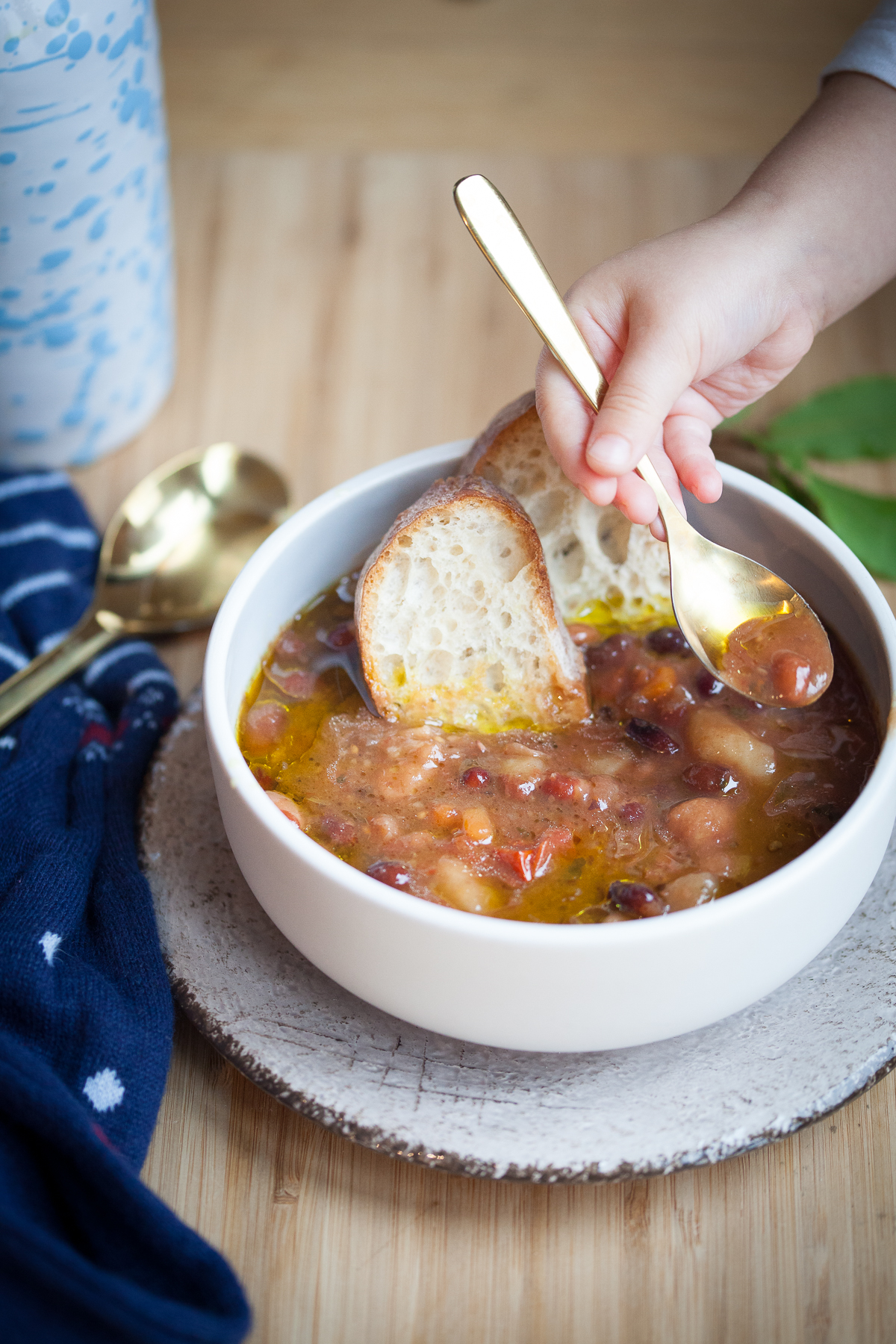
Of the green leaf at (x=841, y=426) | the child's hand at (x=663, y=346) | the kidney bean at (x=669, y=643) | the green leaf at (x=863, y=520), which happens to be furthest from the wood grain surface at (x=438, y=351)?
the child's hand at (x=663, y=346)

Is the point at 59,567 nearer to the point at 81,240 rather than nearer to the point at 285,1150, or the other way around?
the point at 81,240

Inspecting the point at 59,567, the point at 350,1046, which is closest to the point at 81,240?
the point at 59,567

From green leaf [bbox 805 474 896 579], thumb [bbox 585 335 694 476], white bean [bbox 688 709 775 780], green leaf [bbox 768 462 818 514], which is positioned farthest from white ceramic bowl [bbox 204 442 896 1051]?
green leaf [bbox 768 462 818 514]

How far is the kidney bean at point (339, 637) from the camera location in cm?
216

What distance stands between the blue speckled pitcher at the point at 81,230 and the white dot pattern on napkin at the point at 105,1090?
1.66m

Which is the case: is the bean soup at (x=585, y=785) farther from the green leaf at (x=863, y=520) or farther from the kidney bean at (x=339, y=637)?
the green leaf at (x=863, y=520)

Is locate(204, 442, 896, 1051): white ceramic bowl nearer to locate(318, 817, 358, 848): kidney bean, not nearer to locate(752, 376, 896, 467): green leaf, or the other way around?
locate(318, 817, 358, 848): kidney bean

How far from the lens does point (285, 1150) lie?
1.81 metres

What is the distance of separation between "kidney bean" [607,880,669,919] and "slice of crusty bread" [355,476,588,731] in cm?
39

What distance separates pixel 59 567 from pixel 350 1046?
4.53 ft

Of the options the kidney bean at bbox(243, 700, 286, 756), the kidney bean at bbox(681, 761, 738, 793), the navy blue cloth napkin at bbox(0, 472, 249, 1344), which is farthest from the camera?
the kidney bean at bbox(243, 700, 286, 756)

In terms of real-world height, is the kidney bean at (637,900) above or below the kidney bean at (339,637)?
below

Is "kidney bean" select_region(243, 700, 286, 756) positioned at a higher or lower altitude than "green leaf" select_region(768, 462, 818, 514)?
higher

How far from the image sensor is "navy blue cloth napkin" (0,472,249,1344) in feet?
4.72
